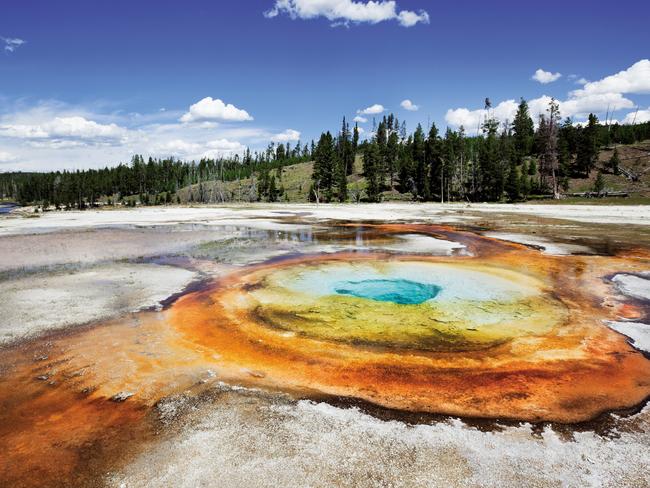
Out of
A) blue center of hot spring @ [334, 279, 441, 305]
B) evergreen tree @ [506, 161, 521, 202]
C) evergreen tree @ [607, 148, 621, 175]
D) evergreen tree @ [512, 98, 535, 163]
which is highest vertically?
evergreen tree @ [512, 98, 535, 163]

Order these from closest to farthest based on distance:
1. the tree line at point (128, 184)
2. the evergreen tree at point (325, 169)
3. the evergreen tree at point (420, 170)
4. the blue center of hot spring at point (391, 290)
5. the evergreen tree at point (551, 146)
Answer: the blue center of hot spring at point (391, 290) → the evergreen tree at point (551, 146) → the evergreen tree at point (420, 170) → the evergreen tree at point (325, 169) → the tree line at point (128, 184)

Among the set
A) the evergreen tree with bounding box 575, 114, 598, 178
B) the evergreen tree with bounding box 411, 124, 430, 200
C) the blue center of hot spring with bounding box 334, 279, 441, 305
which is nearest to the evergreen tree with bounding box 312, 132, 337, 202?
the evergreen tree with bounding box 411, 124, 430, 200

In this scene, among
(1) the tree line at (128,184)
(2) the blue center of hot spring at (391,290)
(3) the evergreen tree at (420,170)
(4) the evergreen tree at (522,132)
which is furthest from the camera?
(1) the tree line at (128,184)

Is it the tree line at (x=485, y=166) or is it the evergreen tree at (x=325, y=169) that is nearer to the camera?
the tree line at (x=485, y=166)

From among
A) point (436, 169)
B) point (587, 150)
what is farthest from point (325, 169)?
point (587, 150)

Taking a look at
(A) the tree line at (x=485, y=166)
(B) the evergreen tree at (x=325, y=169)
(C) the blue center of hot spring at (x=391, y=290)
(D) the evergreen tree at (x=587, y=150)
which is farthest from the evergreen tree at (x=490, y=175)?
(C) the blue center of hot spring at (x=391, y=290)

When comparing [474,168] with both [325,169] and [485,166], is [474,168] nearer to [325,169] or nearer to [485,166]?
[485,166]

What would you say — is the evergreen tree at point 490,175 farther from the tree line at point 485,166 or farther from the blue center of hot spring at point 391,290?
the blue center of hot spring at point 391,290

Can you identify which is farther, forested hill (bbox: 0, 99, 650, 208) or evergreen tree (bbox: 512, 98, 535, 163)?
evergreen tree (bbox: 512, 98, 535, 163)

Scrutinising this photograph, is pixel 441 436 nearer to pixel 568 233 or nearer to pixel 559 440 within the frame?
pixel 559 440

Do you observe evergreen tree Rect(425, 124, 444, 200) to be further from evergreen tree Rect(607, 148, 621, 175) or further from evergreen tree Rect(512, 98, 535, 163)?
evergreen tree Rect(607, 148, 621, 175)
